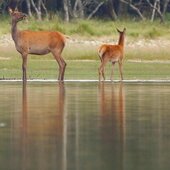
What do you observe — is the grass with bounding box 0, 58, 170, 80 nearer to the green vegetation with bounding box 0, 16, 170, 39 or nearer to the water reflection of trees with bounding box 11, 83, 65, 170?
the green vegetation with bounding box 0, 16, 170, 39

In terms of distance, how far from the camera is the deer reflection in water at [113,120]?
1215cm

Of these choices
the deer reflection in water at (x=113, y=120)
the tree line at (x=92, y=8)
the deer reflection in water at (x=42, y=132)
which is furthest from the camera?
the tree line at (x=92, y=8)

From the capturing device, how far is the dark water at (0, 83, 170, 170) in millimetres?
11633

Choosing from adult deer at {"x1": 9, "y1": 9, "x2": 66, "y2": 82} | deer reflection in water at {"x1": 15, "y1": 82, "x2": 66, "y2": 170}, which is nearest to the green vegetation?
adult deer at {"x1": 9, "y1": 9, "x2": 66, "y2": 82}

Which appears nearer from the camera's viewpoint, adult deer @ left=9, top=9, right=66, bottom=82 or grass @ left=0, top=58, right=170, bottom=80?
grass @ left=0, top=58, right=170, bottom=80

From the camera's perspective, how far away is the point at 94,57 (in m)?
36.4

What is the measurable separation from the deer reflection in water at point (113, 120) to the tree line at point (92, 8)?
896 inches

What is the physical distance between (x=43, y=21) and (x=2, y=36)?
474 centimetres

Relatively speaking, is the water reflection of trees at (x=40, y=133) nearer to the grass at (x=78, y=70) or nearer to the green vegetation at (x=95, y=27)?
the grass at (x=78, y=70)

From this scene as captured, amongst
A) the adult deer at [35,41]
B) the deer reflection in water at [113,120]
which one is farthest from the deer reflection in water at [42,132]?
the adult deer at [35,41]

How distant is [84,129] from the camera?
14773 millimetres

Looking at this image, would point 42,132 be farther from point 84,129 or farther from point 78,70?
point 78,70

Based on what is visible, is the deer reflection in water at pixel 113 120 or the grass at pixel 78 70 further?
the grass at pixel 78 70

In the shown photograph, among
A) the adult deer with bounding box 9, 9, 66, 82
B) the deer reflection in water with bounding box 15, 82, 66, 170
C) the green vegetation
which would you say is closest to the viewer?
the deer reflection in water with bounding box 15, 82, 66, 170
